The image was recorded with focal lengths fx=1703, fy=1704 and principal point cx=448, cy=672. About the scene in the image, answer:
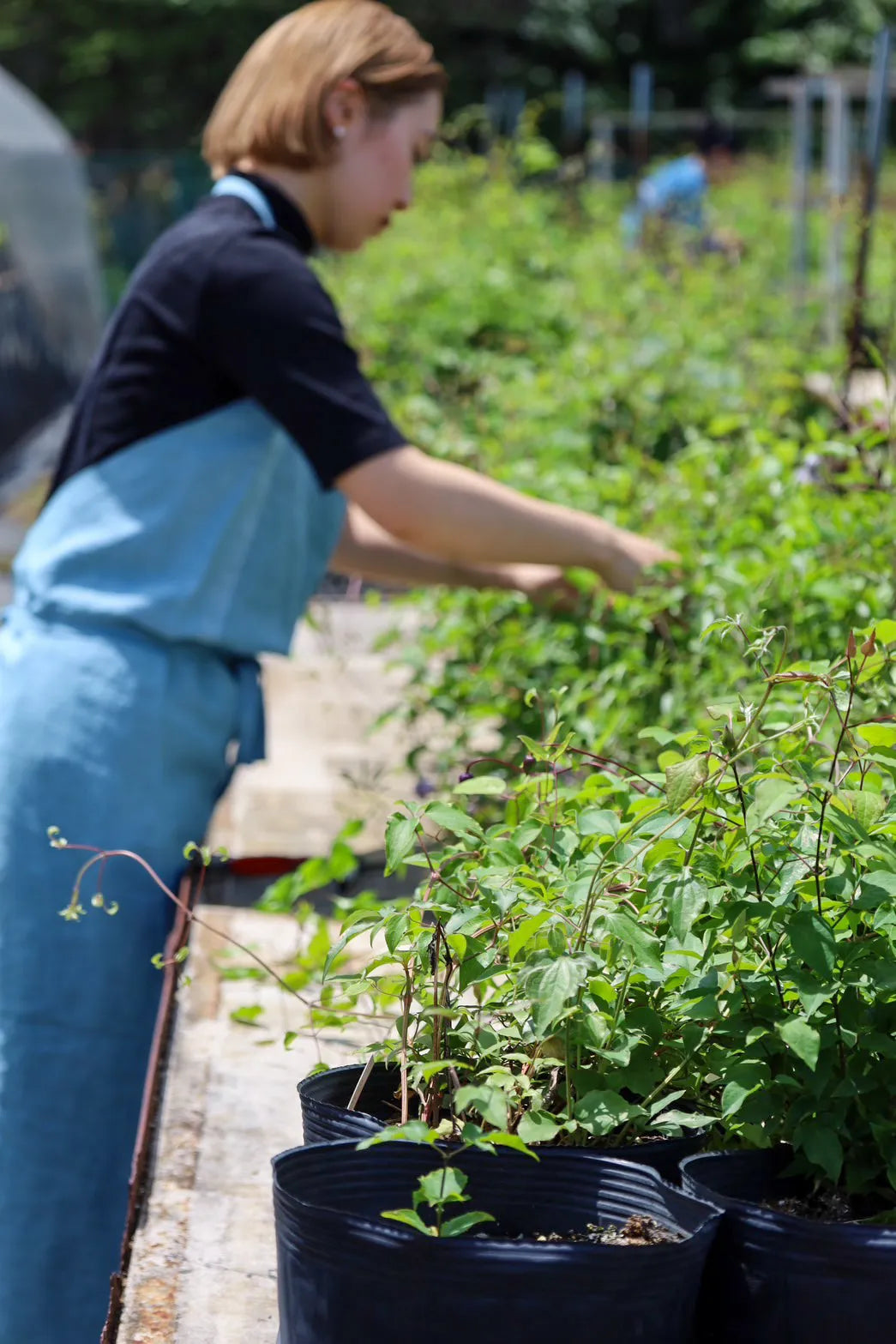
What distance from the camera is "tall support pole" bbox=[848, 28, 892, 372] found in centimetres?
308

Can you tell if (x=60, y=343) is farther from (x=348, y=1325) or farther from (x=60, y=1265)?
(x=348, y=1325)

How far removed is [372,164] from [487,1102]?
1.60 metres

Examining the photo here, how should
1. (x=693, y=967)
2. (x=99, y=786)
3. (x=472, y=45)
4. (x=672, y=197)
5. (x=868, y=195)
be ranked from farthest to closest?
(x=472, y=45) → (x=672, y=197) → (x=868, y=195) → (x=99, y=786) → (x=693, y=967)

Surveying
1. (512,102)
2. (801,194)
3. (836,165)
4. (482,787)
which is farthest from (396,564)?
(512,102)

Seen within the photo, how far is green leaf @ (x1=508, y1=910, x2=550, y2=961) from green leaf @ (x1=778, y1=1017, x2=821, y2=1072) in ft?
0.63

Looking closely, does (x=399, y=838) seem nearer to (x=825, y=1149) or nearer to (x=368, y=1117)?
(x=368, y=1117)

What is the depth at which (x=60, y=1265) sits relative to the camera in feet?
7.30

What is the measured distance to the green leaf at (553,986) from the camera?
115 cm

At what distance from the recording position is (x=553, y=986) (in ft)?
3.82

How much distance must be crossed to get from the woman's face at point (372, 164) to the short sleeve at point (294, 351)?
0.25 metres

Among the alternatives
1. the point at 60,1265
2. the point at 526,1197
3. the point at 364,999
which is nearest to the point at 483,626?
the point at 364,999

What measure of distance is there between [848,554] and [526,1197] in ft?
4.28

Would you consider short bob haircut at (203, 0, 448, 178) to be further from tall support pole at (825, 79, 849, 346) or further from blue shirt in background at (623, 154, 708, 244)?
tall support pole at (825, 79, 849, 346)

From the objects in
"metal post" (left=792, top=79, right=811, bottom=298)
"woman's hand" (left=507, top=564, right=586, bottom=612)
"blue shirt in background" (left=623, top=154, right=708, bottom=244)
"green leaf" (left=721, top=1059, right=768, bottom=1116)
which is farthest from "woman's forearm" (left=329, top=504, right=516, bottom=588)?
"metal post" (left=792, top=79, right=811, bottom=298)
